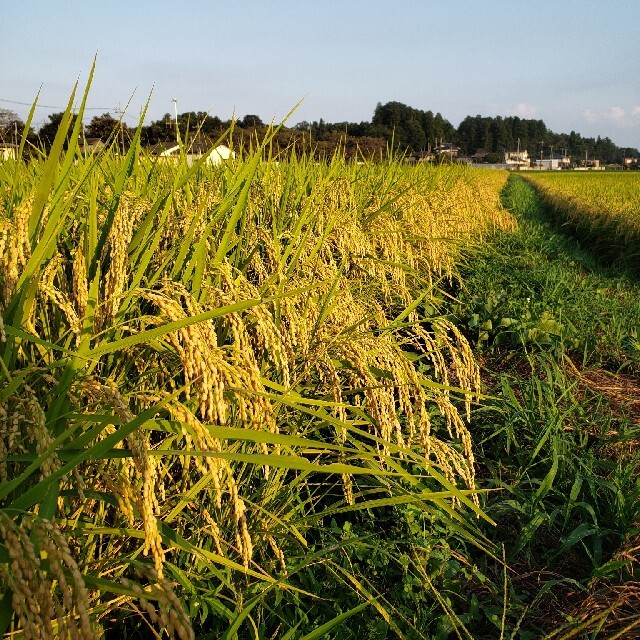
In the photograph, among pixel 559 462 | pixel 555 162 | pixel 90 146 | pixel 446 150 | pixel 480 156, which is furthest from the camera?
pixel 555 162

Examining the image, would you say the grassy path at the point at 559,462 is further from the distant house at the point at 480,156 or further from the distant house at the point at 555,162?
the distant house at the point at 555,162

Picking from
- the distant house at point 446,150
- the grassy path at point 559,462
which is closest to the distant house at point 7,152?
the grassy path at point 559,462

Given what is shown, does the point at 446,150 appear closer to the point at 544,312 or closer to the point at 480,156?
the point at 544,312

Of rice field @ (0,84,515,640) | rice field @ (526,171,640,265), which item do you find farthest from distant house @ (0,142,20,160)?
rice field @ (526,171,640,265)

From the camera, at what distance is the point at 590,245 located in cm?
1158

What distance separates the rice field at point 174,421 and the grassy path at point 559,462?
25 cm

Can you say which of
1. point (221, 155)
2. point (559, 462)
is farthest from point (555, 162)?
point (559, 462)

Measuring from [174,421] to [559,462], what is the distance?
76.4 inches

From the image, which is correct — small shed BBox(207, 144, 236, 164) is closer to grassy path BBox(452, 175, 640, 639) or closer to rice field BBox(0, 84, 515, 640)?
rice field BBox(0, 84, 515, 640)

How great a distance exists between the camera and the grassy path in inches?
71.3

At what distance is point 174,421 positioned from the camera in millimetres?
1181

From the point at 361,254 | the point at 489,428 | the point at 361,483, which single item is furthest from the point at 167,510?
the point at 489,428

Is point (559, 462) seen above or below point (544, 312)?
below

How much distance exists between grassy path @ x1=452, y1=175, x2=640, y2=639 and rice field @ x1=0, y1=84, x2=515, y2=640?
25 centimetres
